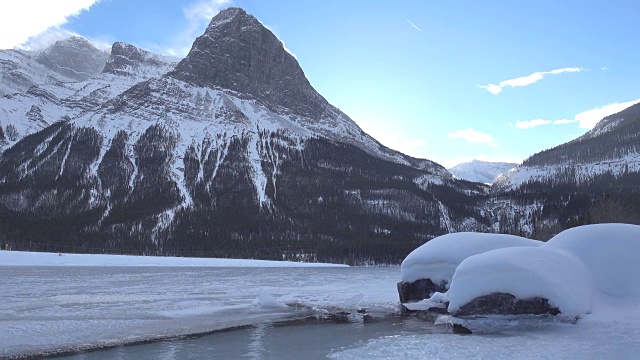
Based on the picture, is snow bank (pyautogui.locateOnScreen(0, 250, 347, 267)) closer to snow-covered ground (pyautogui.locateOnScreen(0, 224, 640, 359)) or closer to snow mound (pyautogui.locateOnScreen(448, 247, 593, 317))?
snow-covered ground (pyautogui.locateOnScreen(0, 224, 640, 359))

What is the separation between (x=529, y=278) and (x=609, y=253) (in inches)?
137

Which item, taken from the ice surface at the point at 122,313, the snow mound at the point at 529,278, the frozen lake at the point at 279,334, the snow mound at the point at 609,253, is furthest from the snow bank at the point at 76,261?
the snow mound at the point at 609,253

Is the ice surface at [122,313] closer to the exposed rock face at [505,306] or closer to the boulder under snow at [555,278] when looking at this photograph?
the exposed rock face at [505,306]

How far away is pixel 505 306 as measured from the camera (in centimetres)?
1678

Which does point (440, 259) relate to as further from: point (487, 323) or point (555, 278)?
point (555, 278)

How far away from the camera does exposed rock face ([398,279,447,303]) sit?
23250 mm

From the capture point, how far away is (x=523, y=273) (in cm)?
1648

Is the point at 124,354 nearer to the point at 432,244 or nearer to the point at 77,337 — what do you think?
the point at 77,337

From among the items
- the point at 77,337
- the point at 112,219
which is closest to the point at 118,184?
the point at 112,219

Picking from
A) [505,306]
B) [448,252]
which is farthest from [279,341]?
[448,252]

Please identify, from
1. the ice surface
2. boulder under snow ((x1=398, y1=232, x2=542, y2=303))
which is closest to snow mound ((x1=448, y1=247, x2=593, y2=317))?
boulder under snow ((x1=398, y1=232, x2=542, y2=303))

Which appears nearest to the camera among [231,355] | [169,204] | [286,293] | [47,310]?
[231,355]

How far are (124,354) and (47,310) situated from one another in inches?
434

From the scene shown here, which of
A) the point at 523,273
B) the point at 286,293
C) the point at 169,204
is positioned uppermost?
the point at 169,204
